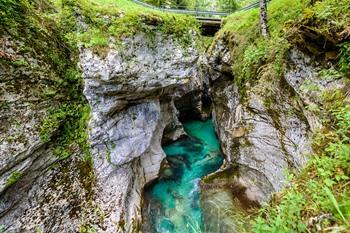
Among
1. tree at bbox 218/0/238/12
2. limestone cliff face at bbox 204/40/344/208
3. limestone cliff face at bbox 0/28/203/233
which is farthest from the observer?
tree at bbox 218/0/238/12

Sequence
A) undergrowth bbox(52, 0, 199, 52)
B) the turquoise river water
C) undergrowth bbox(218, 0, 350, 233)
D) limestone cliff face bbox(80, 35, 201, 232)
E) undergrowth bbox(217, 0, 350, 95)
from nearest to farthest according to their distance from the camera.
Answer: undergrowth bbox(218, 0, 350, 233) → undergrowth bbox(217, 0, 350, 95) → undergrowth bbox(52, 0, 199, 52) → limestone cliff face bbox(80, 35, 201, 232) → the turquoise river water

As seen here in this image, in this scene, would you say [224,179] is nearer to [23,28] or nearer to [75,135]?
[75,135]

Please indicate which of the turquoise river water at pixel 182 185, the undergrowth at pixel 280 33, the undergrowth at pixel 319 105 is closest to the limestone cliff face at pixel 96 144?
A: the turquoise river water at pixel 182 185

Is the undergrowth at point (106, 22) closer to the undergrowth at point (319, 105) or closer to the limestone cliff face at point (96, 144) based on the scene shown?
the limestone cliff face at point (96, 144)

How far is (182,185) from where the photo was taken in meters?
10.3

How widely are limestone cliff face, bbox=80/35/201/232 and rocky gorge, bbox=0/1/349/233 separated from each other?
0.03m

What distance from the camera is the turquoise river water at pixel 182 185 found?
818 cm

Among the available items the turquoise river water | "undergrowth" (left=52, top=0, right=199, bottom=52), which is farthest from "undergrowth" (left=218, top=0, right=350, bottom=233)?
the turquoise river water

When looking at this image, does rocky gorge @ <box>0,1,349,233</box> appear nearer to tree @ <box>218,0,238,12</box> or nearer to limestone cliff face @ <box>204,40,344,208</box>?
limestone cliff face @ <box>204,40,344,208</box>

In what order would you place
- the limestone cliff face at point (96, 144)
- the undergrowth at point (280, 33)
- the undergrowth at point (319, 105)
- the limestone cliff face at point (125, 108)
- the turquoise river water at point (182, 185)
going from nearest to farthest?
the undergrowth at point (319, 105), the undergrowth at point (280, 33), the limestone cliff face at point (96, 144), the limestone cliff face at point (125, 108), the turquoise river water at point (182, 185)

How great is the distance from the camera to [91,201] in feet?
21.5

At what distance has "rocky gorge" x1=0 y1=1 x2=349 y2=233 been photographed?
5137 mm

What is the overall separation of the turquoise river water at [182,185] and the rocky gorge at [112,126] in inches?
21.4

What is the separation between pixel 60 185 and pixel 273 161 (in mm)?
6290
